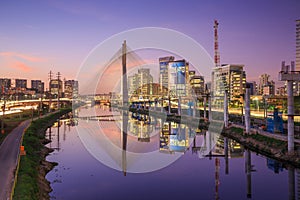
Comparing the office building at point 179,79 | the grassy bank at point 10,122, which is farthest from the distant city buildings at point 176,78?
the grassy bank at point 10,122

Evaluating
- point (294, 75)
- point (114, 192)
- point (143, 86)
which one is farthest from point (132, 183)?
point (143, 86)

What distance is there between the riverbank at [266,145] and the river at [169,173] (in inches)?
22.0

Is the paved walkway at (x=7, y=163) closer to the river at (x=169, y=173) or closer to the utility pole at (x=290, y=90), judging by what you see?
the river at (x=169, y=173)

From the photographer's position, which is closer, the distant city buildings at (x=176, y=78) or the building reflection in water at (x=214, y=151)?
the building reflection in water at (x=214, y=151)

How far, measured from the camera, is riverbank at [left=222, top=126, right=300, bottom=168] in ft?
61.2

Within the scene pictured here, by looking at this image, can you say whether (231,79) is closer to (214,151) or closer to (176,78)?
(176,78)

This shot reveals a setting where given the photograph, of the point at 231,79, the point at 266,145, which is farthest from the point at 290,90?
the point at 231,79

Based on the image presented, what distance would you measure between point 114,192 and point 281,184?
9.52m

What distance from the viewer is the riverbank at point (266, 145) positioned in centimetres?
1864

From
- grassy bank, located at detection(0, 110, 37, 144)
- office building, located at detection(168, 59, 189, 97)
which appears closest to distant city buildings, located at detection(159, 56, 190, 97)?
office building, located at detection(168, 59, 189, 97)

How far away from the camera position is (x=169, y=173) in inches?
764

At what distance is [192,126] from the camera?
47.8 m

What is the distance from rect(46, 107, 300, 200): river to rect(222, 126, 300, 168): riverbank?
0.56m

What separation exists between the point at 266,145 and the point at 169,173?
8.78 m
